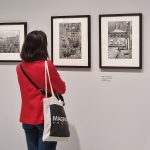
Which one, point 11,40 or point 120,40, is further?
point 11,40

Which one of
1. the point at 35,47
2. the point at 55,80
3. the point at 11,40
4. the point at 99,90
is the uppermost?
the point at 11,40

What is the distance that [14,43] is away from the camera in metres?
3.17

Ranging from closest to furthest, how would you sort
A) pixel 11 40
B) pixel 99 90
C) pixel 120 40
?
pixel 120 40 → pixel 99 90 → pixel 11 40

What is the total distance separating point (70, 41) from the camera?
2951 millimetres

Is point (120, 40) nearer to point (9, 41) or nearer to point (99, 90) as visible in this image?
point (99, 90)

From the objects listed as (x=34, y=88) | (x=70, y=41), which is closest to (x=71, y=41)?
(x=70, y=41)

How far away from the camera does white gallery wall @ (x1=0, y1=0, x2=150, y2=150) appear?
2.78 metres

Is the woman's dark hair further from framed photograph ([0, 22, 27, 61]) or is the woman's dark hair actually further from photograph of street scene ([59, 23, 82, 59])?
framed photograph ([0, 22, 27, 61])

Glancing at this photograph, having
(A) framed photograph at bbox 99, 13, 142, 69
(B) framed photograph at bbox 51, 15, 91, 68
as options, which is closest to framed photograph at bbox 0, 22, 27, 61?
(B) framed photograph at bbox 51, 15, 91, 68

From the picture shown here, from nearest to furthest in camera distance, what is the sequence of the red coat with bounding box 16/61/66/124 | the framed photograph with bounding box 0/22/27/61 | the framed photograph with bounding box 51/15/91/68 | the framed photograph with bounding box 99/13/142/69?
the red coat with bounding box 16/61/66/124, the framed photograph with bounding box 99/13/142/69, the framed photograph with bounding box 51/15/91/68, the framed photograph with bounding box 0/22/27/61

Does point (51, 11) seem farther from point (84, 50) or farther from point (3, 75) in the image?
point (3, 75)

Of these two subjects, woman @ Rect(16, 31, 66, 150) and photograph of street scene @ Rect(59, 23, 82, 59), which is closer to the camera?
woman @ Rect(16, 31, 66, 150)

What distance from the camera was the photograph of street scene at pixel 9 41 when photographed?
316cm

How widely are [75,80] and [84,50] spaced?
0.28 metres
